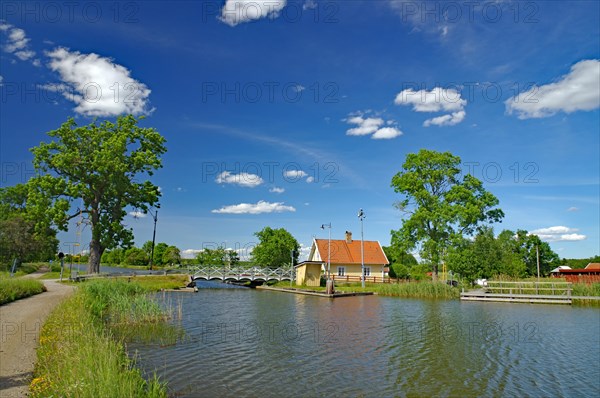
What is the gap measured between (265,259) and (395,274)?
62.6 ft

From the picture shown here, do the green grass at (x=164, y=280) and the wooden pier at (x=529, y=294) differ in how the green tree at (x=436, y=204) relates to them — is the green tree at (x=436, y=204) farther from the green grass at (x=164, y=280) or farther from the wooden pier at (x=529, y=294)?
the green grass at (x=164, y=280)

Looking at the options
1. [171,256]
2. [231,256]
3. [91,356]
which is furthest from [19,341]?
[171,256]

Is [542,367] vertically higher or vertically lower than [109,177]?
lower

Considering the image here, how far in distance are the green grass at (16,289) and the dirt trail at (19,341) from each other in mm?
453

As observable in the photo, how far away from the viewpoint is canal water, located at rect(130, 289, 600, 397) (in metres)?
9.63

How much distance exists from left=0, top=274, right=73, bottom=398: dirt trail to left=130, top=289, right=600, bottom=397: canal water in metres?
2.78

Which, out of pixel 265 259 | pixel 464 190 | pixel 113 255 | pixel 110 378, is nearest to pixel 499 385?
pixel 110 378

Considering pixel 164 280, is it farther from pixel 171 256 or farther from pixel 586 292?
pixel 171 256

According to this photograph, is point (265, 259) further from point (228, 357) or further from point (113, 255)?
point (113, 255)

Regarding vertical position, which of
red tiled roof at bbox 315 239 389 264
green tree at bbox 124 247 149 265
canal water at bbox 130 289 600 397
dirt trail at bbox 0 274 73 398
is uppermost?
red tiled roof at bbox 315 239 389 264

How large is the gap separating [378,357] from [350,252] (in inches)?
1642

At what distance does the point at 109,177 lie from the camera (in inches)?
1395

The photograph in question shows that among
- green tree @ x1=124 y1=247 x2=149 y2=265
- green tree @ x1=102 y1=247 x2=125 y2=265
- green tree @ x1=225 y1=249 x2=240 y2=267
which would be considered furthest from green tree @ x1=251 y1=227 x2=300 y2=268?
green tree @ x1=102 y1=247 x2=125 y2=265

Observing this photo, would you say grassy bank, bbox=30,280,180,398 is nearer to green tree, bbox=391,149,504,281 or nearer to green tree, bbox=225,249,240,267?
green tree, bbox=391,149,504,281
